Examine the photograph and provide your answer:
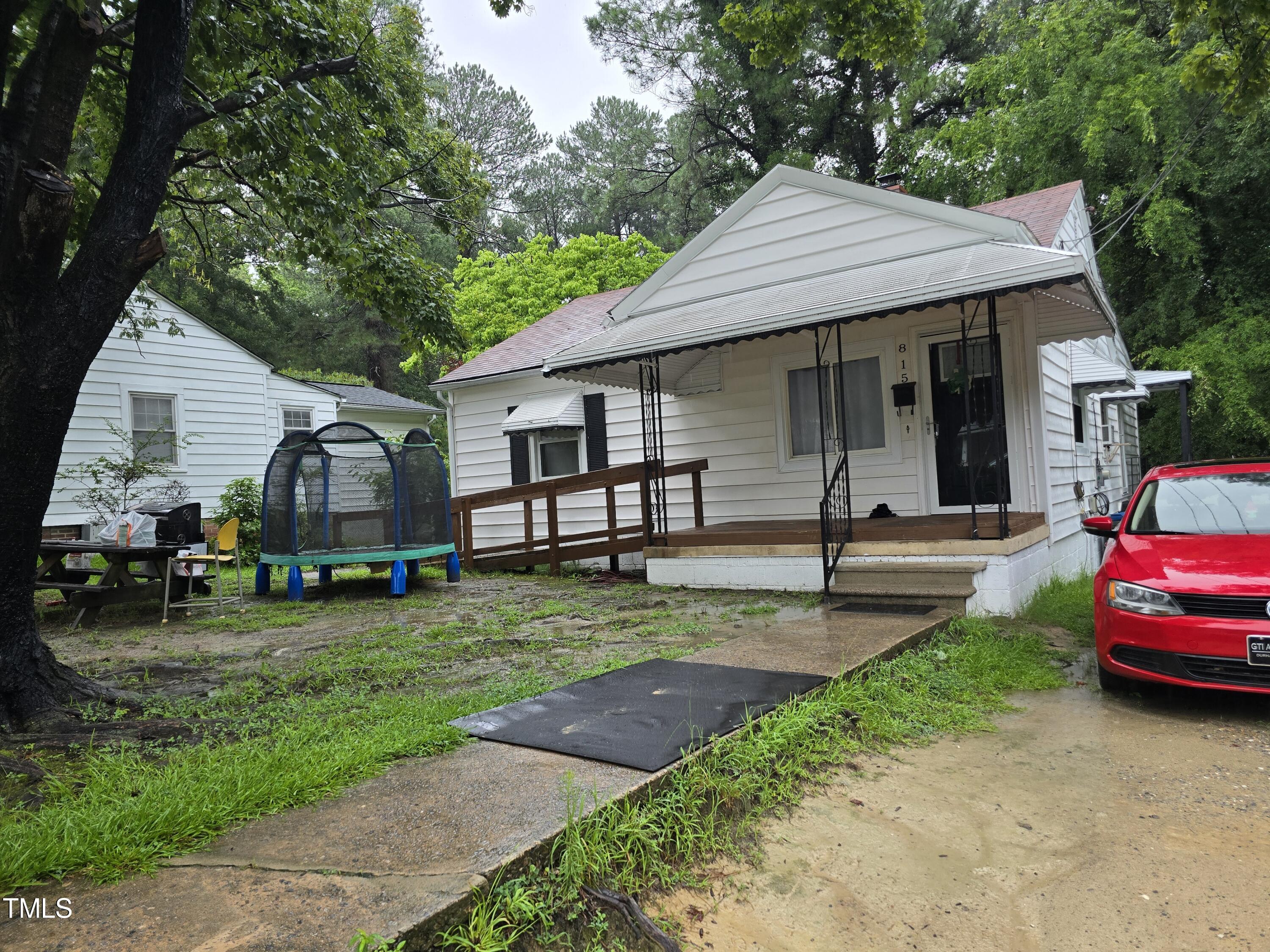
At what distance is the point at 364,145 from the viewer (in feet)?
22.6

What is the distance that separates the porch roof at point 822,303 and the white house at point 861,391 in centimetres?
3

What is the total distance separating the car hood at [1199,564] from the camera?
390 cm

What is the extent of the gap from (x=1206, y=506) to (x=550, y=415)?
28.0 feet

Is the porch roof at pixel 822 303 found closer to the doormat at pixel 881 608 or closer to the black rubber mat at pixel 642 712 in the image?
the doormat at pixel 881 608

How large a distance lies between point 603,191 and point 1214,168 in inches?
714

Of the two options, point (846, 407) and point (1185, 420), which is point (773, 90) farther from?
point (846, 407)

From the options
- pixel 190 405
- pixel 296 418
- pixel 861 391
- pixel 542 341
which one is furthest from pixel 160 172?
pixel 296 418

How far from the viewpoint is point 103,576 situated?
7688 millimetres

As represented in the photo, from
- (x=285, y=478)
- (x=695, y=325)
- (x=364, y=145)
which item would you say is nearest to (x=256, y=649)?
(x=285, y=478)

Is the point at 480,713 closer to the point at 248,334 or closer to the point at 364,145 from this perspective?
the point at 364,145

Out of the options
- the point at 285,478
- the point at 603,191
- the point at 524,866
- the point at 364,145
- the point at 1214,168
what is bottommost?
the point at 524,866

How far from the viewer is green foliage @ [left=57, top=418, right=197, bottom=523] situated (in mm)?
11914

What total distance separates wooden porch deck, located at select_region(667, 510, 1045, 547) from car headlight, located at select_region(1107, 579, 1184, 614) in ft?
6.57

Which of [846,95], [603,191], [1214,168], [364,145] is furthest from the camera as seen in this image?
[603,191]
